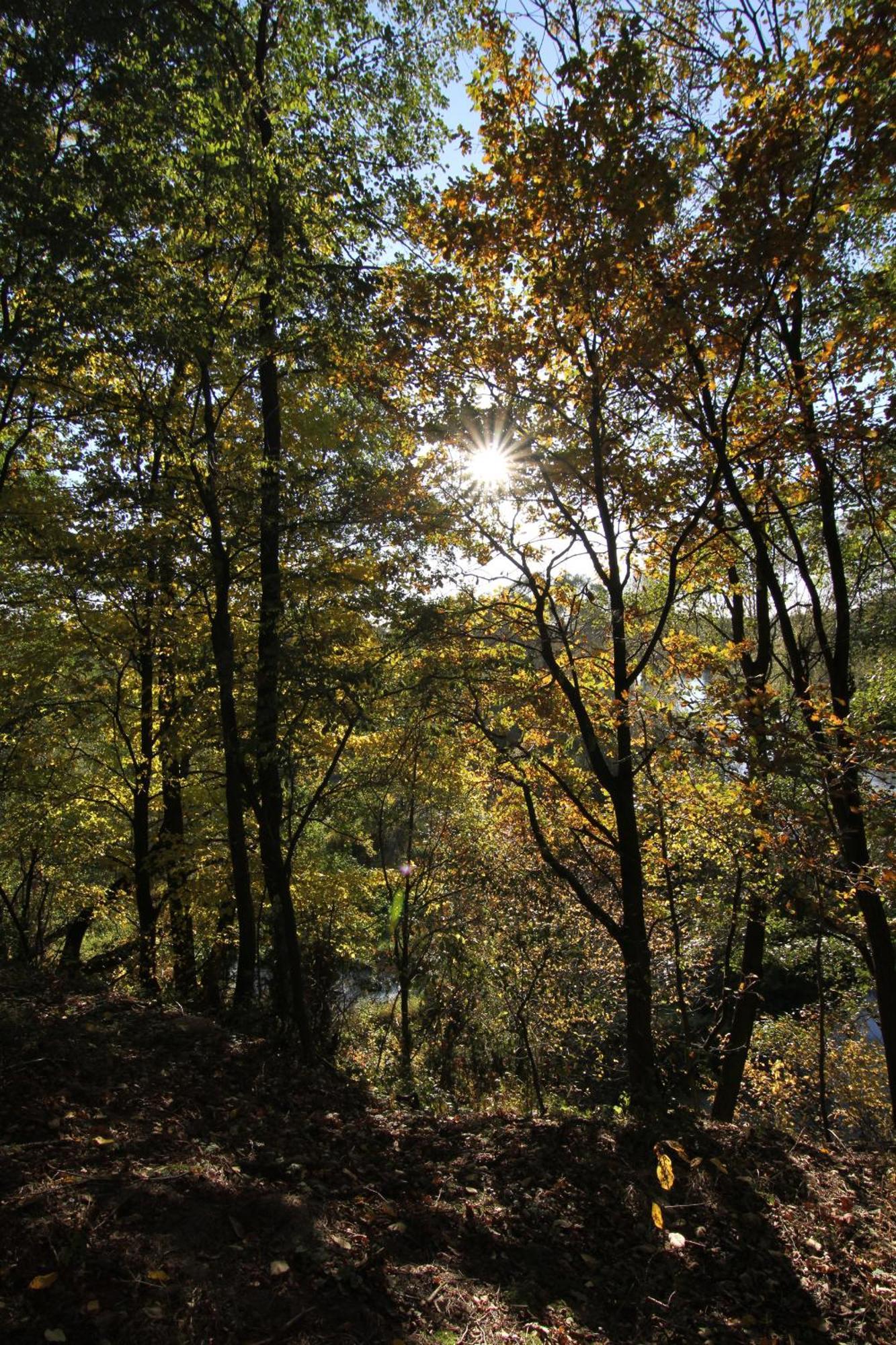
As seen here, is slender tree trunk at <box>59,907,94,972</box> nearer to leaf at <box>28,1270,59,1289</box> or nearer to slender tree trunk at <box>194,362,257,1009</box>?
slender tree trunk at <box>194,362,257,1009</box>

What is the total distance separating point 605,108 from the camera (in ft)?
14.6

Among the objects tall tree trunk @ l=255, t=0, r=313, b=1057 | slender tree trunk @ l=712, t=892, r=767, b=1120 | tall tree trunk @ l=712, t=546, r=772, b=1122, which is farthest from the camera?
slender tree trunk @ l=712, t=892, r=767, b=1120

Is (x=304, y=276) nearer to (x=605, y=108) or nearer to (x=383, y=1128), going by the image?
(x=605, y=108)

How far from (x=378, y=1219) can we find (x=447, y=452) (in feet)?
19.7

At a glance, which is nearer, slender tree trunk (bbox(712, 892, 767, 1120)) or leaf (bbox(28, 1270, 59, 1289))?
leaf (bbox(28, 1270, 59, 1289))

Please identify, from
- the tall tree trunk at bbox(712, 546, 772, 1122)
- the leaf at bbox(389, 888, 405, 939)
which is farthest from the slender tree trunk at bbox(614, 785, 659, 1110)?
the leaf at bbox(389, 888, 405, 939)

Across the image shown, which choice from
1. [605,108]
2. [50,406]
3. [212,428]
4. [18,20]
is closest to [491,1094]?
[212,428]

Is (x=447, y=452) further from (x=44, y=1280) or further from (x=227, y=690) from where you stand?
(x=44, y=1280)

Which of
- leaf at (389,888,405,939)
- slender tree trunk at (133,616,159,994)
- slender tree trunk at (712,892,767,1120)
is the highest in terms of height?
slender tree trunk at (133,616,159,994)

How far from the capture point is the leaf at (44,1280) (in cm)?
242

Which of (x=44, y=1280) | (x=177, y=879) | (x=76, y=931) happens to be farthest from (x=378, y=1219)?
(x=76, y=931)

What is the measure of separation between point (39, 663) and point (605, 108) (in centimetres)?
1013

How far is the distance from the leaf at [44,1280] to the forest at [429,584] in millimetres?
39

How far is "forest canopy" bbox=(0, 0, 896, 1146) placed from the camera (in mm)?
4750
